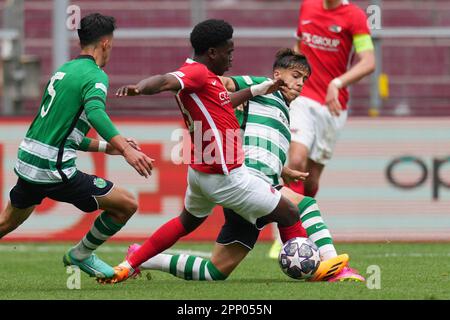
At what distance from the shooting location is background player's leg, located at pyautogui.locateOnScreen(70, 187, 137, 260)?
679 cm

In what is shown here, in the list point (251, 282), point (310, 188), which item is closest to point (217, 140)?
point (251, 282)

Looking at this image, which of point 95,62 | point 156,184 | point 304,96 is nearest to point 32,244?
point 156,184

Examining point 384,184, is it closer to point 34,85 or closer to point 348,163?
point 348,163

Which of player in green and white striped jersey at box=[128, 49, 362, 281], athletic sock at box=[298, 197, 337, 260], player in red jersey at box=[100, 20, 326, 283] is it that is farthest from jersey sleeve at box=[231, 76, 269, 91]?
athletic sock at box=[298, 197, 337, 260]

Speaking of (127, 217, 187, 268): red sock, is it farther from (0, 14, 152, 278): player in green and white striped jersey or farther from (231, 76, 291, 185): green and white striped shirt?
(231, 76, 291, 185): green and white striped shirt

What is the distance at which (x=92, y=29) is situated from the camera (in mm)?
6734

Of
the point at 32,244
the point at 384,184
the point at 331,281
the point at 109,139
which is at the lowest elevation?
the point at 32,244

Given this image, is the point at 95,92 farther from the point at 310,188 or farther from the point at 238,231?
the point at 310,188

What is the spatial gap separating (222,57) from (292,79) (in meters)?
0.94

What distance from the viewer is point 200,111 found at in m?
6.39

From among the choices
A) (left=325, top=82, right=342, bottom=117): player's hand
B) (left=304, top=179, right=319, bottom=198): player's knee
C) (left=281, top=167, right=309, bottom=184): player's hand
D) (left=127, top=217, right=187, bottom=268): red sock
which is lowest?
(left=304, top=179, right=319, bottom=198): player's knee

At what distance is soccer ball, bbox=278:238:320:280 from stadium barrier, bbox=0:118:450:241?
4.31 m

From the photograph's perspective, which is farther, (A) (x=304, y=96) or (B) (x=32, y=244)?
(B) (x=32, y=244)
